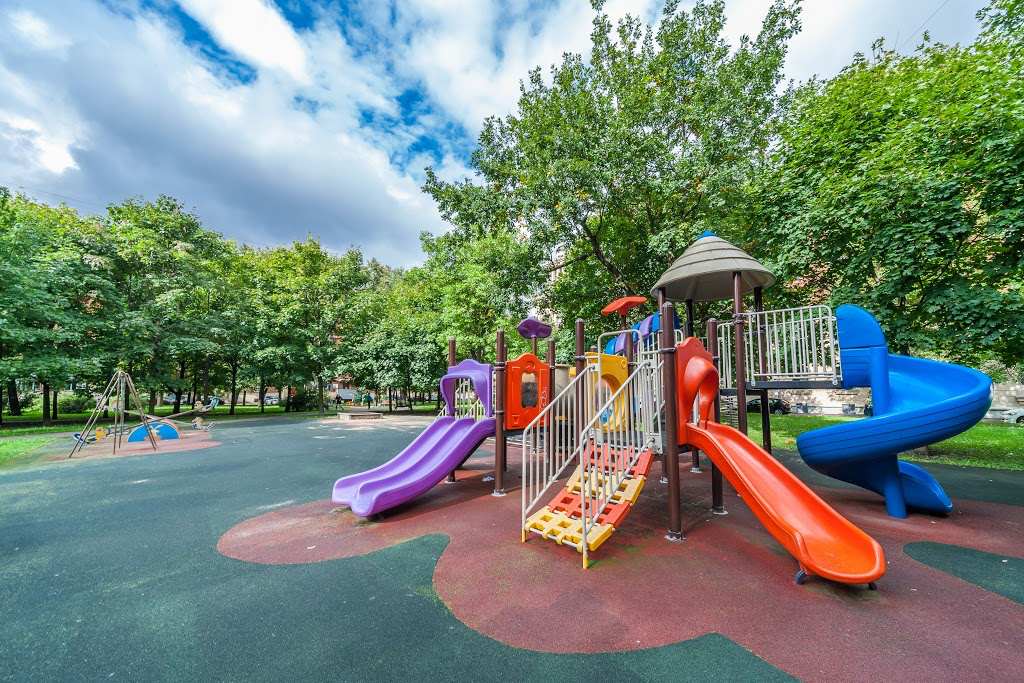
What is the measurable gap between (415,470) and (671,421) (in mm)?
3978

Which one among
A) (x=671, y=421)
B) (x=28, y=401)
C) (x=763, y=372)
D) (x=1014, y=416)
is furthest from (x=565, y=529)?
(x=28, y=401)

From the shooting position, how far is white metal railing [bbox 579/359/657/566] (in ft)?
15.0

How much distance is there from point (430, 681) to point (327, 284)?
25833 millimetres

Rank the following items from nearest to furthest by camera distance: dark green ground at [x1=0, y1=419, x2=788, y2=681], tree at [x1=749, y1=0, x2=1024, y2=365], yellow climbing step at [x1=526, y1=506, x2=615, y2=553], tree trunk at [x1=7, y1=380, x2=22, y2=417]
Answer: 1. dark green ground at [x1=0, y1=419, x2=788, y2=681]
2. yellow climbing step at [x1=526, y1=506, x2=615, y2=553]
3. tree at [x1=749, y1=0, x2=1024, y2=365]
4. tree trunk at [x1=7, y1=380, x2=22, y2=417]

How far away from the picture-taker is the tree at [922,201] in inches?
325

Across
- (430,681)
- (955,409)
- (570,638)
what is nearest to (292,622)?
(430,681)

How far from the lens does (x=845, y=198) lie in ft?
32.0

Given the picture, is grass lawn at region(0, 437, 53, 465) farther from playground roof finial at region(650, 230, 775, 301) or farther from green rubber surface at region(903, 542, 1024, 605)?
green rubber surface at region(903, 542, 1024, 605)

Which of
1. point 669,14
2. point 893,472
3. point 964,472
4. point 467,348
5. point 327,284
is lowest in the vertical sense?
point 964,472

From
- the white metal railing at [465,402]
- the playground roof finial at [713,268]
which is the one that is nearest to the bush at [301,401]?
the white metal railing at [465,402]

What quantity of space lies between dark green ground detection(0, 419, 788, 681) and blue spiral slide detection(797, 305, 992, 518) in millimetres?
4050

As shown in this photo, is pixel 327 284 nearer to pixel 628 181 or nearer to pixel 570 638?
pixel 628 181

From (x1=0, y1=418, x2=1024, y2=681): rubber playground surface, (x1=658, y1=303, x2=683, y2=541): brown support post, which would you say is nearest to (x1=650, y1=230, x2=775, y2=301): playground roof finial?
(x1=658, y1=303, x2=683, y2=541): brown support post

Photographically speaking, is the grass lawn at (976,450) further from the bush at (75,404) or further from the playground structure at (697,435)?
the bush at (75,404)
